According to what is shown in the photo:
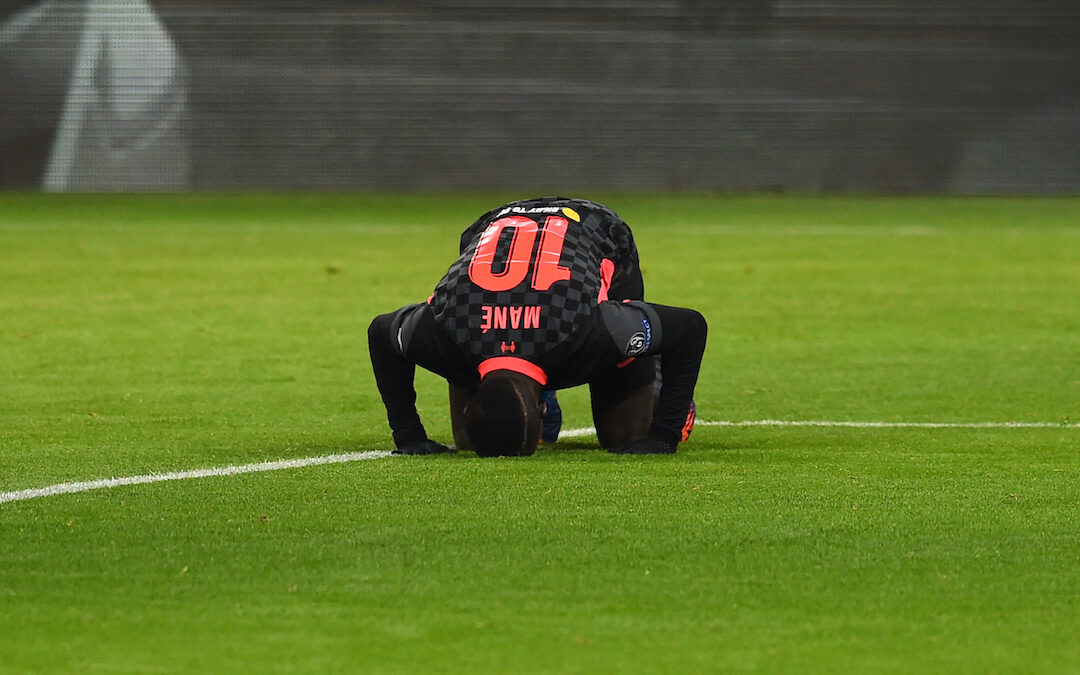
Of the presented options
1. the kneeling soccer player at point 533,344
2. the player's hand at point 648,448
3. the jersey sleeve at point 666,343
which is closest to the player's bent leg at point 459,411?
the kneeling soccer player at point 533,344

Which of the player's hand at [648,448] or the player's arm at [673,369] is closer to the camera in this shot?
the player's arm at [673,369]

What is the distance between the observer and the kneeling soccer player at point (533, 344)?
A: 5.19 metres

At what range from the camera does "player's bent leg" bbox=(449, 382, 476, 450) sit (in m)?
5.57

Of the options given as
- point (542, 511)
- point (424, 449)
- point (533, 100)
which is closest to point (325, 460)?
point (424, 449)

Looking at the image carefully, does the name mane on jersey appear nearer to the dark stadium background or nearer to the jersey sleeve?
the jersey sleeve

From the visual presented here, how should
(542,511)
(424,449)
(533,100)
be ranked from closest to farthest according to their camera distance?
(542,511), (424,449), (533,100)

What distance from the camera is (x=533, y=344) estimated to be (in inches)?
204

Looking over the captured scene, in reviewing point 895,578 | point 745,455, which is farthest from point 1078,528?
point 745,455

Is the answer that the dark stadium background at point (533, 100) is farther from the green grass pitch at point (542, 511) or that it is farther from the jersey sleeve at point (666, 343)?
the jersey sleeve at point (666, 343)

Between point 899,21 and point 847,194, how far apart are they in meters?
2.47

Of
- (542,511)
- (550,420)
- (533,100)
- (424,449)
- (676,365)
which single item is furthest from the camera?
(533,100)

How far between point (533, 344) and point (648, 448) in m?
0.62

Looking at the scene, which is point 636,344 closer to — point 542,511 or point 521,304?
point 521,304

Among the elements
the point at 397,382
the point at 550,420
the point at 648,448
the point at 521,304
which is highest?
the point at 521,304
